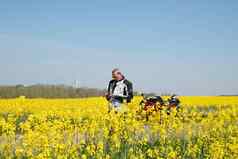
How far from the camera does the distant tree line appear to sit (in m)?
37.0

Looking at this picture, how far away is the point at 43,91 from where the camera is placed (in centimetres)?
3884

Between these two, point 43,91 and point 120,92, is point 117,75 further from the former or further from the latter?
point 43,91

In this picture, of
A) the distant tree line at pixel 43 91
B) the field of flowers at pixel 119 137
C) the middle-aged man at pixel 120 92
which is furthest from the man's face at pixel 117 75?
the distant tree line at pixel 43 91

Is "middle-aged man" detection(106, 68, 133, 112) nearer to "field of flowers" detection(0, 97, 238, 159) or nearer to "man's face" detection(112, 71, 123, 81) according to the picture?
"man's face" detection(112, 71, 123, 81)

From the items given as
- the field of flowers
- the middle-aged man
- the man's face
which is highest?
the man's face

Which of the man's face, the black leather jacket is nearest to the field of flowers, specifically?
the black leather jacket

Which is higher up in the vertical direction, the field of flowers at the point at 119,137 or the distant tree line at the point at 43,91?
the distant tree line at the point at 43,91

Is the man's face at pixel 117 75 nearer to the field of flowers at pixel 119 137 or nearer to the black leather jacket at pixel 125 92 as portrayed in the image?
the black leather jacket at pixel 125 92

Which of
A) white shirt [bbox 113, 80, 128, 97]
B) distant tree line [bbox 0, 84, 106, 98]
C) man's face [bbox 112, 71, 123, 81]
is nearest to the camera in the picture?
man's face [bbox 112, 71, 123, 81]

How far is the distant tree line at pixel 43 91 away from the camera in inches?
1455

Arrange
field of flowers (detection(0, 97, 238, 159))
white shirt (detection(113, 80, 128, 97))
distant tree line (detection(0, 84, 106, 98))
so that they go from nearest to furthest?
1. field of flowers (detection(0, 97, 238, 159))
2. white shirt (detection(113, 80, 128, 97))
3. distant tree line (detection(0, 84, 106, 98))

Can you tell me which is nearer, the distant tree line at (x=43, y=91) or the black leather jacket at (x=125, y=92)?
the black leather jacket at (x=125, y=92)

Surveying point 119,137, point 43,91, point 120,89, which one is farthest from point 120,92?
point 43,91

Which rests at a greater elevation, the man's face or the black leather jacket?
the man's face
